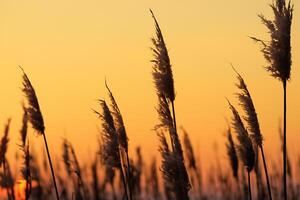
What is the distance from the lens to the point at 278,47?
5.59 metres

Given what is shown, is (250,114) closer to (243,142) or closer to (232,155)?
(243,142)

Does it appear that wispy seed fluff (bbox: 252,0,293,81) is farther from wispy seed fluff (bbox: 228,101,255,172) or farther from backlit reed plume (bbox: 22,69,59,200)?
backlit reed plume (bbox: 22,69,59,200)

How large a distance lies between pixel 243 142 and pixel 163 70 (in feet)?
3.63

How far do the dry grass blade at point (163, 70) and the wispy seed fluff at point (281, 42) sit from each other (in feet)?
3.28

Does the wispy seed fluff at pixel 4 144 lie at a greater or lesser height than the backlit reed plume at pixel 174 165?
greater

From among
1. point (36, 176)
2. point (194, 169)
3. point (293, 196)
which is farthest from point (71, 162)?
point (293, 196)

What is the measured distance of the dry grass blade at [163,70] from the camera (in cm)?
611

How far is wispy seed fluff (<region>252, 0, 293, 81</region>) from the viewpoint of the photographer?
5.52 m

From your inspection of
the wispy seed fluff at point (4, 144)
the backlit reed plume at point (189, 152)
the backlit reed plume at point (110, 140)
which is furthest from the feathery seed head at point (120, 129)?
the backlit reed plume at point (189, 152)

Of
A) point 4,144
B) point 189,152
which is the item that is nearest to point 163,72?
point 4,144

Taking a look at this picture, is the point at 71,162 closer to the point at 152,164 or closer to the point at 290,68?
the point at 290,68

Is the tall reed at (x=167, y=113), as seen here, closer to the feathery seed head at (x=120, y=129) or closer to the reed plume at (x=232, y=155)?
the feathery seed head at (x=120, y=129)

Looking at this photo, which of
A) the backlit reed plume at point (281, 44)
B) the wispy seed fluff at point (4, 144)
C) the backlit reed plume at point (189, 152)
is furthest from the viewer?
the backlit reed plume at point (189, 152)

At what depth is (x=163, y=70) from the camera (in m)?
6.16
